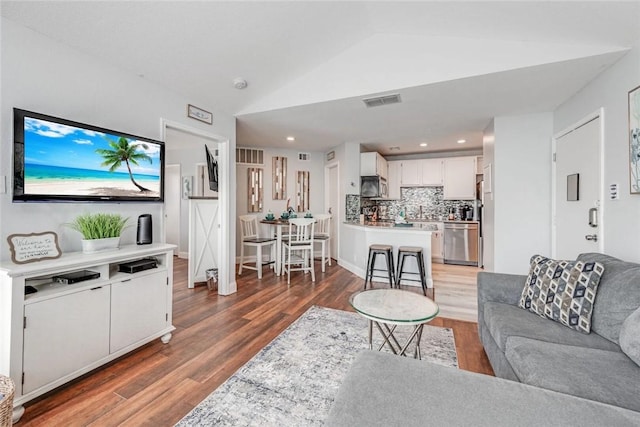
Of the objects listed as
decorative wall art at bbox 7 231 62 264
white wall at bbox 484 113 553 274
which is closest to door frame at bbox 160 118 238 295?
decorative wall art at bbox 7 231 62 264

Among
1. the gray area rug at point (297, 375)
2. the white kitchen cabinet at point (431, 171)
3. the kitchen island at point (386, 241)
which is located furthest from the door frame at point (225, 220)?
the white kitchen cabinet at point (431, 171)

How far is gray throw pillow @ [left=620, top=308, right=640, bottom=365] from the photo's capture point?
123cm

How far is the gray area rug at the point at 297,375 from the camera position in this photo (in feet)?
4.95

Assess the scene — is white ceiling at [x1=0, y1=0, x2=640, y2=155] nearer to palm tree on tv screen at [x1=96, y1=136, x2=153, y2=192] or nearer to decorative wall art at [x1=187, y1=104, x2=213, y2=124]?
decorative wall art at [x1=187, y1=104, x2=213, y2=124]

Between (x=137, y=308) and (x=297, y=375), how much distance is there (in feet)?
4.60

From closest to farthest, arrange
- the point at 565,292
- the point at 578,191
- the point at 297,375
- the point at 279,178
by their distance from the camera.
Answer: the point at 565,292 < the point at 297,375 < the point at 578,191 < the point at 279,178

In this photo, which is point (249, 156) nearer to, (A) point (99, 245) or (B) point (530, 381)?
(A) point (99, 245)

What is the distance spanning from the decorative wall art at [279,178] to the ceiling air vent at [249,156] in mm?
322

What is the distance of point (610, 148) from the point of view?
2.20 meters

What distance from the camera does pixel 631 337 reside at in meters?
1.27

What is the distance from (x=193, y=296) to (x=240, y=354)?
5.63ft

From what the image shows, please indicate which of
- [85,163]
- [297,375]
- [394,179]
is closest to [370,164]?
Answer: [394,179]

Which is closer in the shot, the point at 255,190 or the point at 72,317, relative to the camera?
the point at 72,317

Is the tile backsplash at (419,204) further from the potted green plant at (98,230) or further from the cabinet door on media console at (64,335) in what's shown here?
the cabinet door on media console at (64,335)
